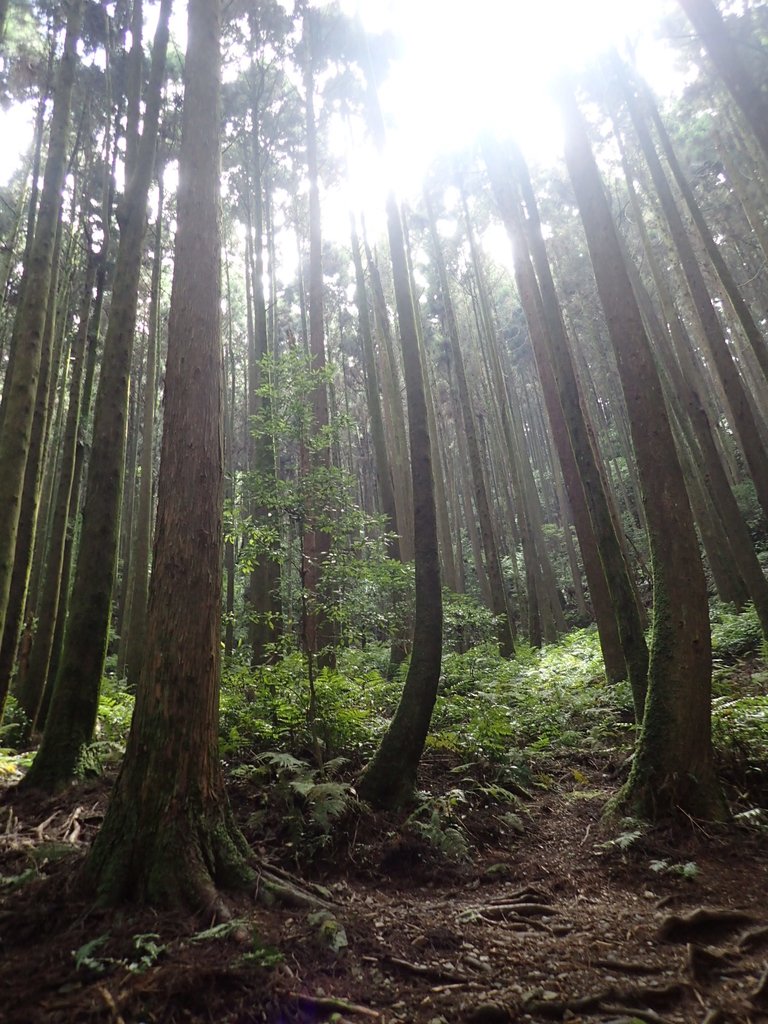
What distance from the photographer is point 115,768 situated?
17.9 ft

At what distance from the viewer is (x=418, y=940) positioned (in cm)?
298

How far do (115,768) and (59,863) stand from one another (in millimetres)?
2095

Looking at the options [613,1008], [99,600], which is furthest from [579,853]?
[99,600]

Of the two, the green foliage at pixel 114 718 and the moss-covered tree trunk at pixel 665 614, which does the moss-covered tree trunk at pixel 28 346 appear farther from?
the moss-covered tree trunk at pixel 665 614

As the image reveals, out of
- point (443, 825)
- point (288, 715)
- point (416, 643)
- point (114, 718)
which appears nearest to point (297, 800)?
point (288, 715)

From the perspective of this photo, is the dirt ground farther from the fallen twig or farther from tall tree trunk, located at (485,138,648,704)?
tall tree trunk, located at (485,138,648,704)

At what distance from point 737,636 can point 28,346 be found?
11.2 metres

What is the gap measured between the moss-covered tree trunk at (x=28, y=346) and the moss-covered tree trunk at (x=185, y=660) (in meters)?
2.56

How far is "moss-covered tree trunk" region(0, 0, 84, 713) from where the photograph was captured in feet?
16.9

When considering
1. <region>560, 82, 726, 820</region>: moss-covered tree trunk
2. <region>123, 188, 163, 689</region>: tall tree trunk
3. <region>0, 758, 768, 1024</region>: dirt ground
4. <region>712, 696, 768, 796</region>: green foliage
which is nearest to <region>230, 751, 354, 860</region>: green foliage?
<region>0, 758, 768, 1024</region>: dirt ground

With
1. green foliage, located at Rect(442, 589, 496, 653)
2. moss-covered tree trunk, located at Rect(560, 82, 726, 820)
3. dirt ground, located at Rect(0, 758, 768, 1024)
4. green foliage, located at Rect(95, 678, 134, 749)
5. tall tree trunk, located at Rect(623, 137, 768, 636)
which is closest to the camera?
dirt ground, located at Rect(0, 758, 768, 1024)

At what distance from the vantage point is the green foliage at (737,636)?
915 cm

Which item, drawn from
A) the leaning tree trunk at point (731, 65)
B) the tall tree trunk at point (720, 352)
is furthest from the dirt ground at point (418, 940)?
the leaning tree trunk at point (731, 65)

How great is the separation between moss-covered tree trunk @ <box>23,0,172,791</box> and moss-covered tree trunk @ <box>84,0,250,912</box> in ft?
7.48
